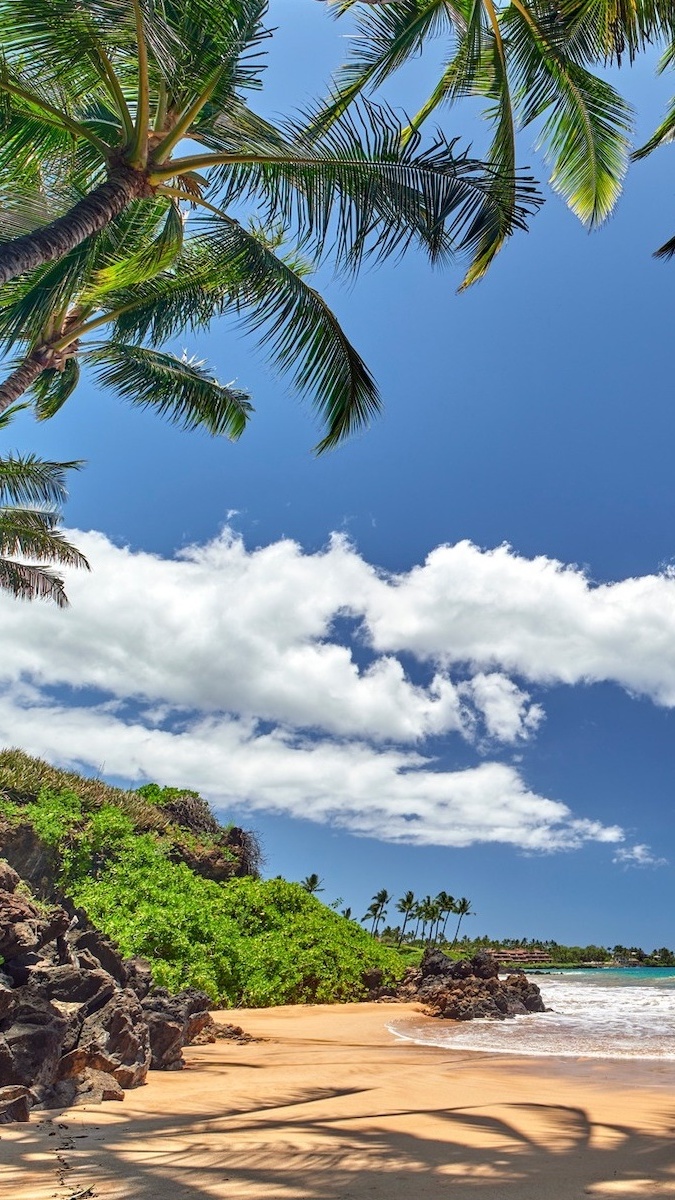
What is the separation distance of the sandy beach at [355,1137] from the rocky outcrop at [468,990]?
19.9 ft

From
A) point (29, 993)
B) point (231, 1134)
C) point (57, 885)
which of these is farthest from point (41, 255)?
point (57, 885)

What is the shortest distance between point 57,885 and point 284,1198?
10884mm

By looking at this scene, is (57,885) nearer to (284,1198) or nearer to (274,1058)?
(274,1058)

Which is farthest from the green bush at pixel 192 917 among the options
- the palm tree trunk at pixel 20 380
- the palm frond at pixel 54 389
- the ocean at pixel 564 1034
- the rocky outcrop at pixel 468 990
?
the palm frond at pixel 54 389

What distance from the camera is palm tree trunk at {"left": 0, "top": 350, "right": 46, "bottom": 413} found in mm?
8711

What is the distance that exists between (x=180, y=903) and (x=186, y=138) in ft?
36.0

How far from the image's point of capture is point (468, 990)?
1342 centimetres

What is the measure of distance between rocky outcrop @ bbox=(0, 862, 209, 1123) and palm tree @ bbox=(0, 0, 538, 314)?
5.11 meters

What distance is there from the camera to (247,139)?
7402mm

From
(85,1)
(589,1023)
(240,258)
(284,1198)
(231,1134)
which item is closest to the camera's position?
(284,1198)

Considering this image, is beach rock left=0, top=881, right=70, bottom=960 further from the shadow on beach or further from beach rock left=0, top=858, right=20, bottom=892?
the shadow on beach

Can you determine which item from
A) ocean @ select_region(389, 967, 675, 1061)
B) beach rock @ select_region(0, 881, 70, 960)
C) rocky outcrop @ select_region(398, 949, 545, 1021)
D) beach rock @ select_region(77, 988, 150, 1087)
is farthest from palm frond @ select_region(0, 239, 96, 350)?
rocky outcrop @ select_region(398, 949, 545, 1021)

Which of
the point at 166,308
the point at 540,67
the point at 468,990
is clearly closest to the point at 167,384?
the point at 166,308

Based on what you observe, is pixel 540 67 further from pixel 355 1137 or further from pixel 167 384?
pixel 355 1137
